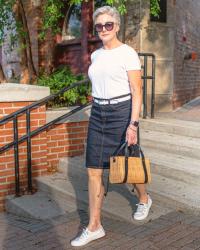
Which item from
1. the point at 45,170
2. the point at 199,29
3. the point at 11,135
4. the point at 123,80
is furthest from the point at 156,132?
the point at 199,29

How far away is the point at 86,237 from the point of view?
3564 mm

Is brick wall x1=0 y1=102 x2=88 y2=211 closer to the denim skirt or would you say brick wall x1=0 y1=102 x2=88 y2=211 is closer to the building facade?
the denim skirt

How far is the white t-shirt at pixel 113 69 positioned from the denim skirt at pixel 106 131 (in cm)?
13

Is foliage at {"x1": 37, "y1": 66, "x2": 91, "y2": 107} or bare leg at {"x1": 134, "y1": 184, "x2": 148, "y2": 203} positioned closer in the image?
bare leg at {"x1": 134, "y1": 184, "x2": 148, "y2": 203}

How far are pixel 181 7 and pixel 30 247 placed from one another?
19.7 ft

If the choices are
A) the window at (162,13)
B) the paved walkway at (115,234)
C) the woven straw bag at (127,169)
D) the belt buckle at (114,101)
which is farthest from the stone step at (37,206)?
the window at (162,13)

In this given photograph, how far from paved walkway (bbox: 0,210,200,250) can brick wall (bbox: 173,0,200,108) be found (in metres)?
4.21

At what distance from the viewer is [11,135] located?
16.8 feet

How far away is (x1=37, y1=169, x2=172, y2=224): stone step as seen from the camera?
408 centimetres

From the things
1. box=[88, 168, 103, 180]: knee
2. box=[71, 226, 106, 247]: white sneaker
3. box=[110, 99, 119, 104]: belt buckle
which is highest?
box=[110, 99, 119, 104]: belt buckle

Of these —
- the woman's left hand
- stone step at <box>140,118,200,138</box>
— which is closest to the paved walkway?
the woman's left hand

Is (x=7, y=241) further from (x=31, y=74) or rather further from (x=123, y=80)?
(x=31, y=74)

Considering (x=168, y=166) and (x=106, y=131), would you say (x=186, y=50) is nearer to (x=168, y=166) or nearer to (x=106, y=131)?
(x=168, y=166)

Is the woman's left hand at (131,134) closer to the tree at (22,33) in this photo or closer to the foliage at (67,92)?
the foliage at (67,92)
